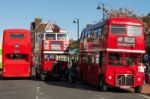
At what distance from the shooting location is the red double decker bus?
1633 inches

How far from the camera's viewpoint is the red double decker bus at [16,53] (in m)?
41.5

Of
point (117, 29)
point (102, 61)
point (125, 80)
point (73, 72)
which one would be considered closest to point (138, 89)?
point (125, 80)

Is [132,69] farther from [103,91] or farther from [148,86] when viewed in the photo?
[148,86]

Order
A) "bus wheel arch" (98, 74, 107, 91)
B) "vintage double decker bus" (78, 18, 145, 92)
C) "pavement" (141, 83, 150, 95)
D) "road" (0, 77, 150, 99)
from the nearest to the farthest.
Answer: "road" (0, 77, 150, 99), "vintage double decker bus" (78, 18, 145, 92), "bus wheel arch" (98, 74, 107, 91), "pavement" (141, 83, 150, 95)

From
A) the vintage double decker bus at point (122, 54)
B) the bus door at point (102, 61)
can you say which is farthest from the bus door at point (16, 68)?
the vintage double decker bus at point (122, 54)

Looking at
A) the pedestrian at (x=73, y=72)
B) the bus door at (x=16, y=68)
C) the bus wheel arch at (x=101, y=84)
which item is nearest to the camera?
the bus wheel arch at (x=101, y=84)

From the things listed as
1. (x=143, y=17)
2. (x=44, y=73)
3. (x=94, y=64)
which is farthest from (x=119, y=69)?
(x=143, y=17)

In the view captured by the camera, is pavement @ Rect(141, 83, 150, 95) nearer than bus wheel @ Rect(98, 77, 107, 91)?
No

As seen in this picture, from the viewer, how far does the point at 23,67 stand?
1635 inches

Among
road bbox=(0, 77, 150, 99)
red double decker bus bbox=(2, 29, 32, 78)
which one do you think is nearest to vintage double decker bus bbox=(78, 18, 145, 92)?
road bbox=(0, 77, 150, 99)

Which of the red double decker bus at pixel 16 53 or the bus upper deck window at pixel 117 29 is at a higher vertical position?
the bus upper deck window at pixel 117 29

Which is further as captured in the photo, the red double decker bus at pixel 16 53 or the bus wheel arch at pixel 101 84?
the red double decker bus at pixel 16 53

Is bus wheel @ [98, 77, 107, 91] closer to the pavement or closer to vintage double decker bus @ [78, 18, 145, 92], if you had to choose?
vintage double decker bus @ [78, 18, 145, 92]

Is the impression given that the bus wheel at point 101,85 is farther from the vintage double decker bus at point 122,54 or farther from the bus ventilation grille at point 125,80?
the bus ventilation grille at point 125,80
